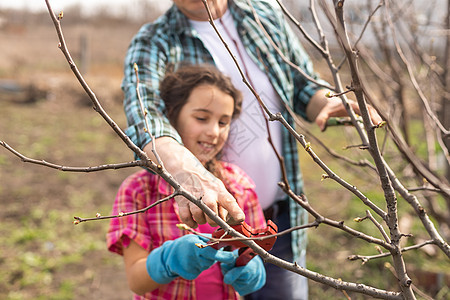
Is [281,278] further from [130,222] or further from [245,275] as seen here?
[130,222]

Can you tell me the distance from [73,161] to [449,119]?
16.0 ft

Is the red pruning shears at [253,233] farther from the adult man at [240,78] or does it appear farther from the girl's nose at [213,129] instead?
the girl's nose at [213,129]

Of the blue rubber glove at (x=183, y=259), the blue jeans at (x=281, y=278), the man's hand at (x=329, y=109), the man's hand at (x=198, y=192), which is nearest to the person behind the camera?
the man's hand at (x=198, y=192)

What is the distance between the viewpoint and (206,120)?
4.27 feet

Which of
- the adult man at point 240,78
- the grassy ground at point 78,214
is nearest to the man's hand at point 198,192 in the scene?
the adult man at point 240,78

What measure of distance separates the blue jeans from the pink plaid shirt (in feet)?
1.14

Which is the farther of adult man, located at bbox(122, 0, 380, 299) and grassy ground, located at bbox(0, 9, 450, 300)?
grassy ground, located at bbox(0, 9, 450, 300)

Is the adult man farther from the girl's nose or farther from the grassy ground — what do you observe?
the grassy ground

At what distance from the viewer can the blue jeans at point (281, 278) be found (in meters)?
1.90

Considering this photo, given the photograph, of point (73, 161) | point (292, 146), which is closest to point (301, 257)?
point (292, 146)

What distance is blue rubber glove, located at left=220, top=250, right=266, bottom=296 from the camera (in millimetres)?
1353

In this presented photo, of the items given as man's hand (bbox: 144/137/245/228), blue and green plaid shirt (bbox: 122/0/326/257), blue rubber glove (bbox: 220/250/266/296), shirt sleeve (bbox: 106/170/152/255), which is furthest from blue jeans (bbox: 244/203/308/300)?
man's hand (bbox: 144/137/245/228)

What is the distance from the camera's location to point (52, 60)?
17.1m

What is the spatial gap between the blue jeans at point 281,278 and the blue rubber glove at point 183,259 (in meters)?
0.62
